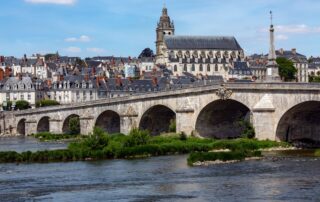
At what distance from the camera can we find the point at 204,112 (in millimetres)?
64750

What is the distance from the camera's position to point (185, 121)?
65.5 metres

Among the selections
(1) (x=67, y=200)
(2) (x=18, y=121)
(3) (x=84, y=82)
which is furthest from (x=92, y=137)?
(3) (x=84, y=82)

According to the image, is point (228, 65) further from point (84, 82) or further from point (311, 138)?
point (311, 138)

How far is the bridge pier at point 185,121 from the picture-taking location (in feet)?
213

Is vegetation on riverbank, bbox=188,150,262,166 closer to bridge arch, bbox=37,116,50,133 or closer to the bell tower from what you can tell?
bridge arch, bbox=37,116,50,133

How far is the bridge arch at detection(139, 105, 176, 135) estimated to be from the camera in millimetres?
73056

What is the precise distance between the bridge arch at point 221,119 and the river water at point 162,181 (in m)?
15.2

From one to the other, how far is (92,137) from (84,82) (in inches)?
2377

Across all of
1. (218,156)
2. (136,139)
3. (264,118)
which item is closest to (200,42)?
(264,118)

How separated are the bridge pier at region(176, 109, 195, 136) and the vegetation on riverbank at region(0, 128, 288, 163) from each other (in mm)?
5934

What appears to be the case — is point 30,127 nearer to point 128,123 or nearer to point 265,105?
point 128,123

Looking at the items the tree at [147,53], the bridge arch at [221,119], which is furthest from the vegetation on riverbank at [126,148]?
the tree at [147,53]

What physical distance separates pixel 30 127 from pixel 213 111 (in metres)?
32.8

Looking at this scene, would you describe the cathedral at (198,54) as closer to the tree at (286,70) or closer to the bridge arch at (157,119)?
the tree at (286,70)
